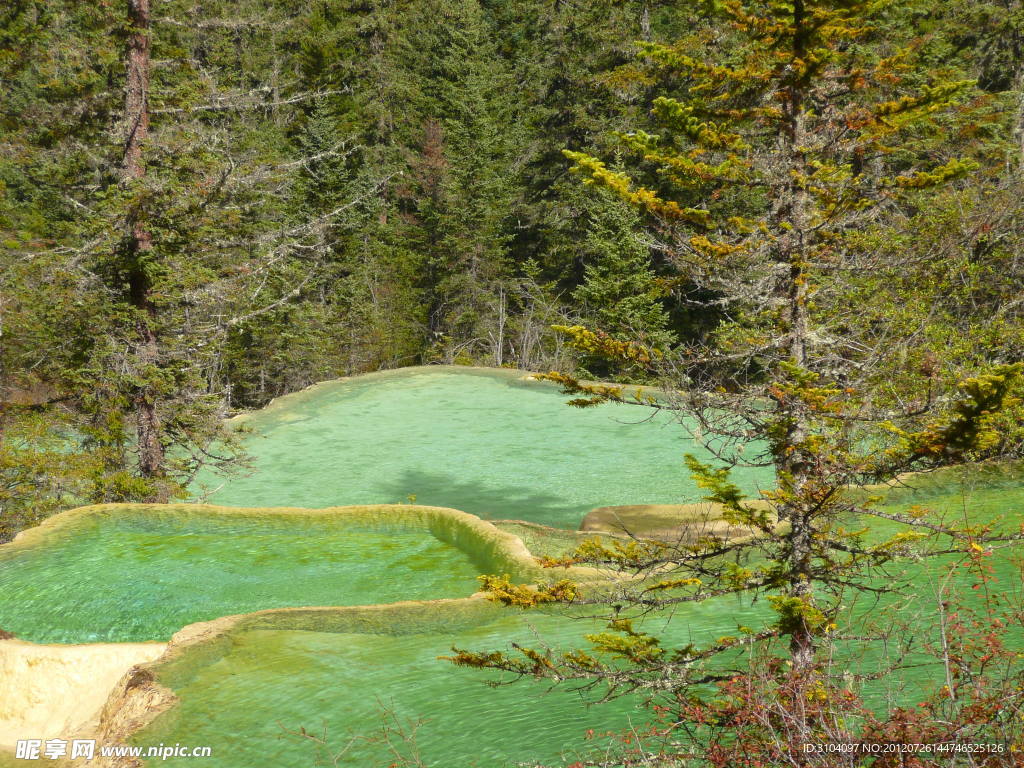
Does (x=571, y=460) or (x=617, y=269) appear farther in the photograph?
(x=617, y=269)

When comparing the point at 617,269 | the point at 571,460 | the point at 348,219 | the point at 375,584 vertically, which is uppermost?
the point at 348,219

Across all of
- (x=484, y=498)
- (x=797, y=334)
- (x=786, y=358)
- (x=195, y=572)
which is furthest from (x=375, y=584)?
(x=797, y=334)

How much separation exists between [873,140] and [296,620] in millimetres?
5772

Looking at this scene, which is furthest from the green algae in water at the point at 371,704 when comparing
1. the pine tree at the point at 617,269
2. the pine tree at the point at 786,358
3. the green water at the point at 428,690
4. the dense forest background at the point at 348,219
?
the pine tree at the point at 617,269

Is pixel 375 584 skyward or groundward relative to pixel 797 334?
groundward

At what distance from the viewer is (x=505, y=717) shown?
543cm

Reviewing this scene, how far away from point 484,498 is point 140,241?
19.9 feet

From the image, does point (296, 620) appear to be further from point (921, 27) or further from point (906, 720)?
point (921, 27)

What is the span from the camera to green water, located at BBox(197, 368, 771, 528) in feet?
40.9

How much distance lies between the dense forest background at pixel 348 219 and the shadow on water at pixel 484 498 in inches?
87.4

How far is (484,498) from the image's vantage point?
41.1 ft

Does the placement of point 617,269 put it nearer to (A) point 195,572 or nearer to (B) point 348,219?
(B) point 348,219

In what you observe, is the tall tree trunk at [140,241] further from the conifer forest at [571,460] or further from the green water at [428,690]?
the green water at [428,690]

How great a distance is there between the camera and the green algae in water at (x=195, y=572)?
7691 mm
